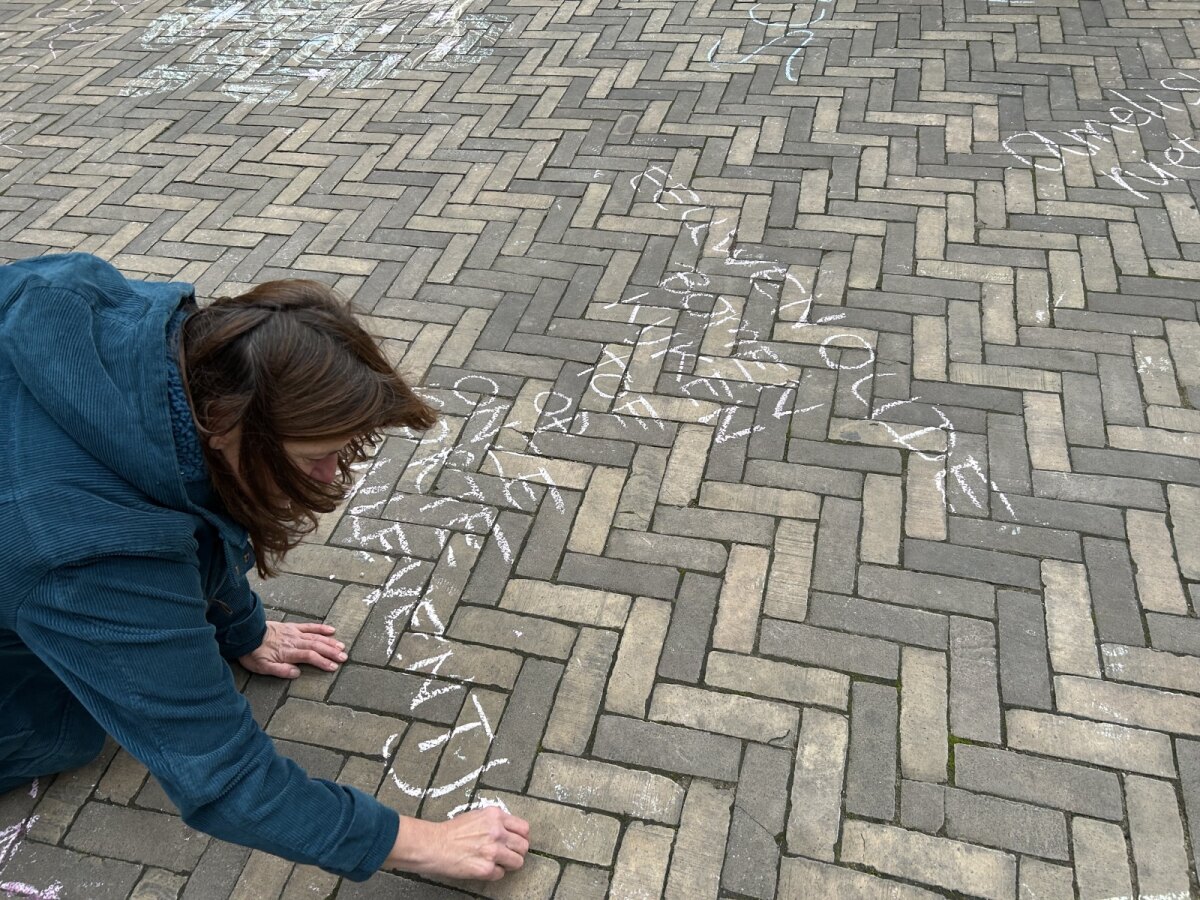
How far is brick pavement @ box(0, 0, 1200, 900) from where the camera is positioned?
2.14 metres

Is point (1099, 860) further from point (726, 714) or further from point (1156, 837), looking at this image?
point (726, 714)

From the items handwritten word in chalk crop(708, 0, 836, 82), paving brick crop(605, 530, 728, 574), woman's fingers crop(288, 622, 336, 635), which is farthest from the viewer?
handwritten word in chalk crop(708, 0, 836, 82)

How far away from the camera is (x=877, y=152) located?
4348mm

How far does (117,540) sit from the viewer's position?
54.4 inches

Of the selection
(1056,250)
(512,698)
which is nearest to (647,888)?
(512,698)

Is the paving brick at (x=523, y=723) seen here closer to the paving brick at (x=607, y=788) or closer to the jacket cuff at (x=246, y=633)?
the paving brick at (x=607, y=788)

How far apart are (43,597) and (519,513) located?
158 cm

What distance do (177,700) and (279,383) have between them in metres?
0.54

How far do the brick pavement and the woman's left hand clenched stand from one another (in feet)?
0.22


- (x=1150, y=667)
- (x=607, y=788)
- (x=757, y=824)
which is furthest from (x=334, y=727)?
(x=1150, y=667)

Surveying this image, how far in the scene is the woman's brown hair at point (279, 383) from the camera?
1408 millimetres

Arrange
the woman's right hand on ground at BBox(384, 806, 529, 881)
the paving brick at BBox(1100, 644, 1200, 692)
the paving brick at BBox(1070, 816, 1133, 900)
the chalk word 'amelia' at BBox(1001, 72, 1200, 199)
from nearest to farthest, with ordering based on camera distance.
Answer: the woman's right hand on ground at BBox(384, 806, 529, 881), the paving brick at BBox(1070, 816, 1133, 900), the paving brick at BBox(1100, 644, 1200, 692), the chalk word 'amelia' at BBox(1001, 72, 1200, 199)

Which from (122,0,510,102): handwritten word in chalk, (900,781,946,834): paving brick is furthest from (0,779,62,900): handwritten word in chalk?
(122,0,510,102): handwritten word in chalk

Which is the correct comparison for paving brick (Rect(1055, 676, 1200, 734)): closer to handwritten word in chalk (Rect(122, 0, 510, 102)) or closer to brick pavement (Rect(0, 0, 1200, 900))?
brick pavement (Rect(0, 0, 1200, 900))
